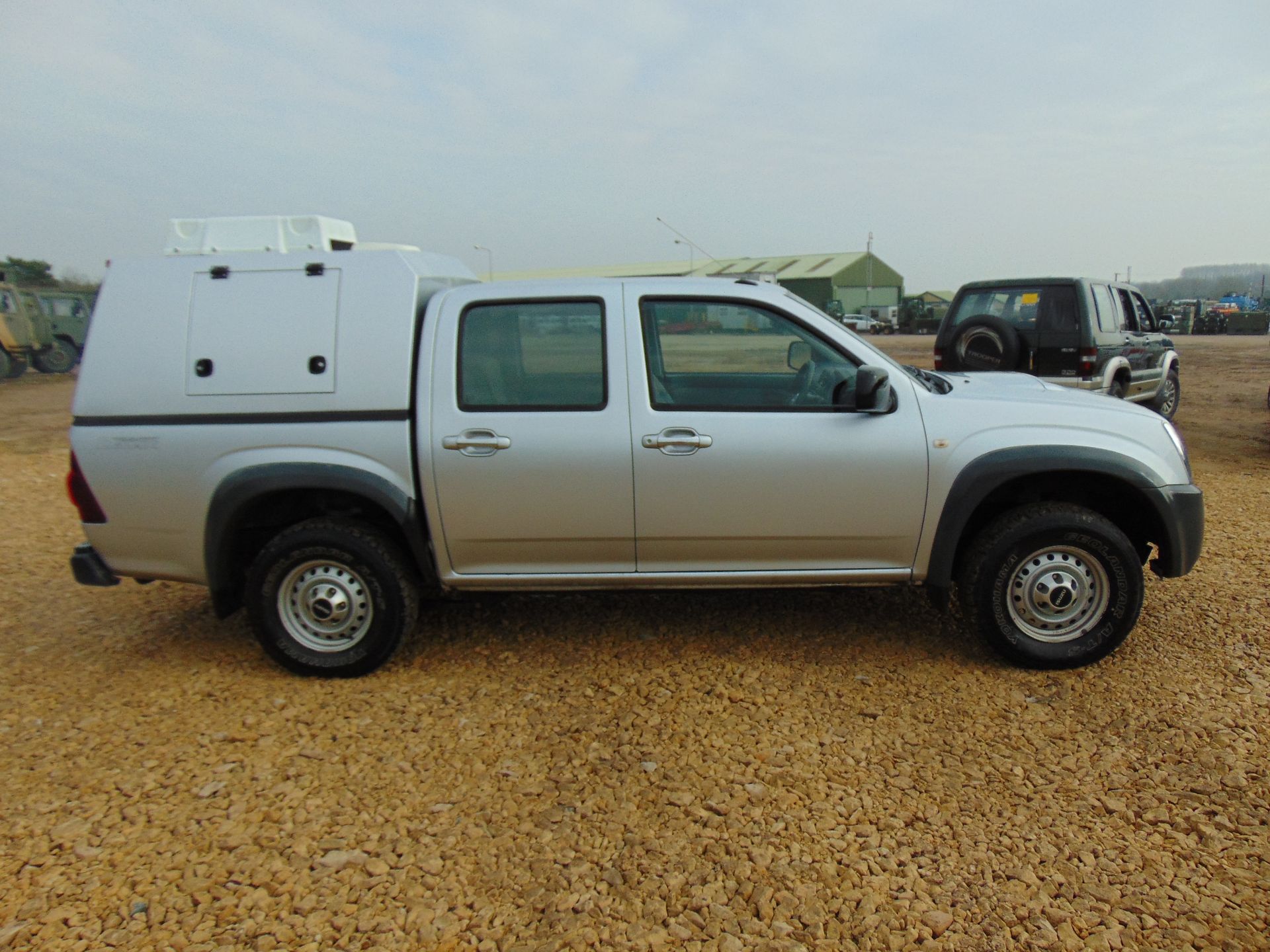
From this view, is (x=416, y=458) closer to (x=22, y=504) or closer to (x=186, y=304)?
(x=186, y=304)

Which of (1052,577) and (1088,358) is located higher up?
(1088,358)

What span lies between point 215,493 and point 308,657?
0.88 meters

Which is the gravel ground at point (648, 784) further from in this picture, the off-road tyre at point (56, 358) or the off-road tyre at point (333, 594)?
the off-road tyre at point (56, 358)

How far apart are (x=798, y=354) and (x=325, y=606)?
252 cm

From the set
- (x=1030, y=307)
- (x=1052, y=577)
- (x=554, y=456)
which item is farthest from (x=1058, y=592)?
(x=1030, y=307)

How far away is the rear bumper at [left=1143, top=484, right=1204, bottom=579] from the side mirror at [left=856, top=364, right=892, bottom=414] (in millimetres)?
1268

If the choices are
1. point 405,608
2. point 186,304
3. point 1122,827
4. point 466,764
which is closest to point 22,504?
point 186,304

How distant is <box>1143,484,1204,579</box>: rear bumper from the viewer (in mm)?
3848

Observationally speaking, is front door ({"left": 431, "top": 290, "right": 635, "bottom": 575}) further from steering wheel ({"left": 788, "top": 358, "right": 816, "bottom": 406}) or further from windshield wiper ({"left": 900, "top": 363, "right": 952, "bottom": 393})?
windshield wiper ({"left": 900, "top": 363, "right": 952, "bottom": 393})

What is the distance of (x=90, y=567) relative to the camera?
13.3 ft

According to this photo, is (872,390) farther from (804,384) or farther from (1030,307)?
(1030,307)

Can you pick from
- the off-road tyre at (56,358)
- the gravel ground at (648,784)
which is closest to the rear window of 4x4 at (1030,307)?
the gravel ground at (648,784)

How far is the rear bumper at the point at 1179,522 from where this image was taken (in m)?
3.85

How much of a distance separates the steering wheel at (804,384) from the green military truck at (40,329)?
21.9 meters
